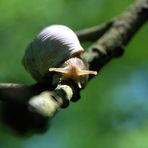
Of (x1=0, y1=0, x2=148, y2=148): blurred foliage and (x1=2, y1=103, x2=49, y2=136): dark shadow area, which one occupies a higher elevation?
(x1=2, y1=103, x2=49, y2=136): dark shadow area

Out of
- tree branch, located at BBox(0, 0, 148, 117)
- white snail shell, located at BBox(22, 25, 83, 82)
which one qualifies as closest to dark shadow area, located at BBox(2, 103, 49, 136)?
tree branch, located at BBox(0, 0, 148, 117)

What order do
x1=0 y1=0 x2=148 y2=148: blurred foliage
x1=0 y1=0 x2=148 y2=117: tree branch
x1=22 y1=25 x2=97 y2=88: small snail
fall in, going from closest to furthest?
x1=0 y1=0 x2=148 y2=117: tree branch < x1=22 y1=25 x2=97 y2=88: small snail < x1=0 y1=0 x2=148 y2=148: blurred foliage

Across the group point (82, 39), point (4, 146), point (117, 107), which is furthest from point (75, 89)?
point (117, 107)

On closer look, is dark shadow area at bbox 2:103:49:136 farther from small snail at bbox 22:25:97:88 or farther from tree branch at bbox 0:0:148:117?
small snail at bbox 22:25:97:88

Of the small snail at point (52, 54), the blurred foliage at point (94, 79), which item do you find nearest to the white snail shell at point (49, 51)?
the small snail at point (52, 54)

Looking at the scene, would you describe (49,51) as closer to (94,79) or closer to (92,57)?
(92,57)

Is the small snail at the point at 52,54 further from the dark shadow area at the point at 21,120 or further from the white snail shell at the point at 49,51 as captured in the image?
the dark shadow area at the point at 21,120
